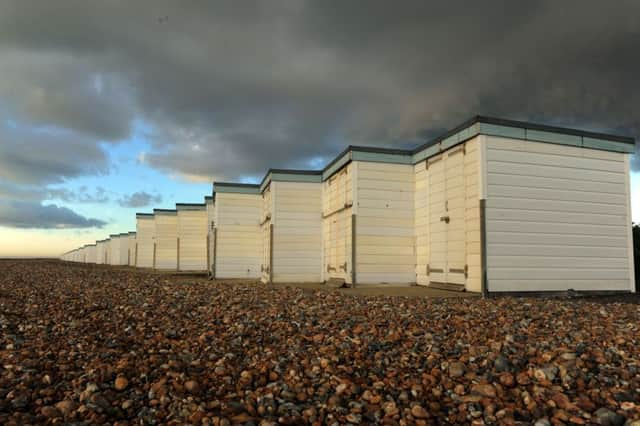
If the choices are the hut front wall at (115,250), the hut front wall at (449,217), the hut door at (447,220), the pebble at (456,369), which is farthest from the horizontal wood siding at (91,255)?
the pebble at (456,369)

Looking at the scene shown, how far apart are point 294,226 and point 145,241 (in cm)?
3084

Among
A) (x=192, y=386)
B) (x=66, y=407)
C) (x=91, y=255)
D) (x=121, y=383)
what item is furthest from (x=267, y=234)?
(x=91, y=255)

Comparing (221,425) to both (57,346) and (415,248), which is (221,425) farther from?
(415,248)

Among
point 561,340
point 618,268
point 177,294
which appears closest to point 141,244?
point 177,294

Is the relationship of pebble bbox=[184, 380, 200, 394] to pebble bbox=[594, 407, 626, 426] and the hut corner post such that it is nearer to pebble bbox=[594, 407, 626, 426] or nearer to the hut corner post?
pebble bbox=[594, 407, 626, 426]

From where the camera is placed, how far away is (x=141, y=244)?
149 ft

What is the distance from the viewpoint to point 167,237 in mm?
38406

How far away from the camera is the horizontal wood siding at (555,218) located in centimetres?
1204

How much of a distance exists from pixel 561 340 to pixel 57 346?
7.04 m

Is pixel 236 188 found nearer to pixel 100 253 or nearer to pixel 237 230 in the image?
pixel 237 230

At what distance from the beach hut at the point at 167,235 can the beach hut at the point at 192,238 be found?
14.7 feet

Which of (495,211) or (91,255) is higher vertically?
(495,211)

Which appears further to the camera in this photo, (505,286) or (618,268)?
(618,268)

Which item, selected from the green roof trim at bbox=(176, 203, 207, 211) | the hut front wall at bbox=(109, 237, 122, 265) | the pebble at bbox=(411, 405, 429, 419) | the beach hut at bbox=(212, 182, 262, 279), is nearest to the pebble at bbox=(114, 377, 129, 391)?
the pebble at bbox=(411, 405, 429, 419)
